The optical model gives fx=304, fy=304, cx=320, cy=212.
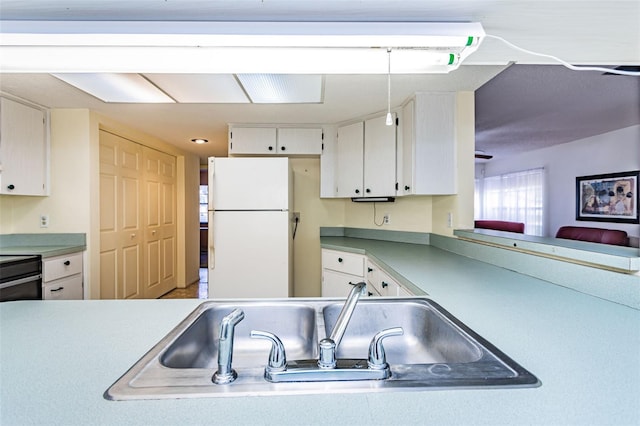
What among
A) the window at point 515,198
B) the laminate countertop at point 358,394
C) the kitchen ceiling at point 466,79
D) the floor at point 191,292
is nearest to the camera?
the laminate countertop at point 358,394

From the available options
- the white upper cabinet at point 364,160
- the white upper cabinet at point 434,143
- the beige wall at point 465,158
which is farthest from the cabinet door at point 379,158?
the beige wall at point 465,158

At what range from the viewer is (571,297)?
1.11m

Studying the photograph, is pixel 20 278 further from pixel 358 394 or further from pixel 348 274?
pixel 358 394

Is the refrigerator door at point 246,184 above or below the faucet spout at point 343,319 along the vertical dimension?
above

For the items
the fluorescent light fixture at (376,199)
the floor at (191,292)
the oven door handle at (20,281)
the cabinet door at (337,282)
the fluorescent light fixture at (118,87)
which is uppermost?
the fluorescent light fixture at (118,87)

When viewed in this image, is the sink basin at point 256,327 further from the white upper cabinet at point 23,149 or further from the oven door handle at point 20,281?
the white upper cabinet at point 23,149

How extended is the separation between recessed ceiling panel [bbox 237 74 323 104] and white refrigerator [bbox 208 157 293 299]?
0.52 m

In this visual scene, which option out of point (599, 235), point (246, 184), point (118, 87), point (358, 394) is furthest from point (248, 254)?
point (599, 235)

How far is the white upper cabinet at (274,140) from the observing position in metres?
3.09

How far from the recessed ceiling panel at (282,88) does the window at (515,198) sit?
5.01 metres

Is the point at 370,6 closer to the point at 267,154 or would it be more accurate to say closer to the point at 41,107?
the point at 267,154

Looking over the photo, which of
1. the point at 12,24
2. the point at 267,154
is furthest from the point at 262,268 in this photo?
the point at 12,24

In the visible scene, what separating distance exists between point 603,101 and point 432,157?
6.87ft

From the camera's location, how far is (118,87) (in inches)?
81.0
